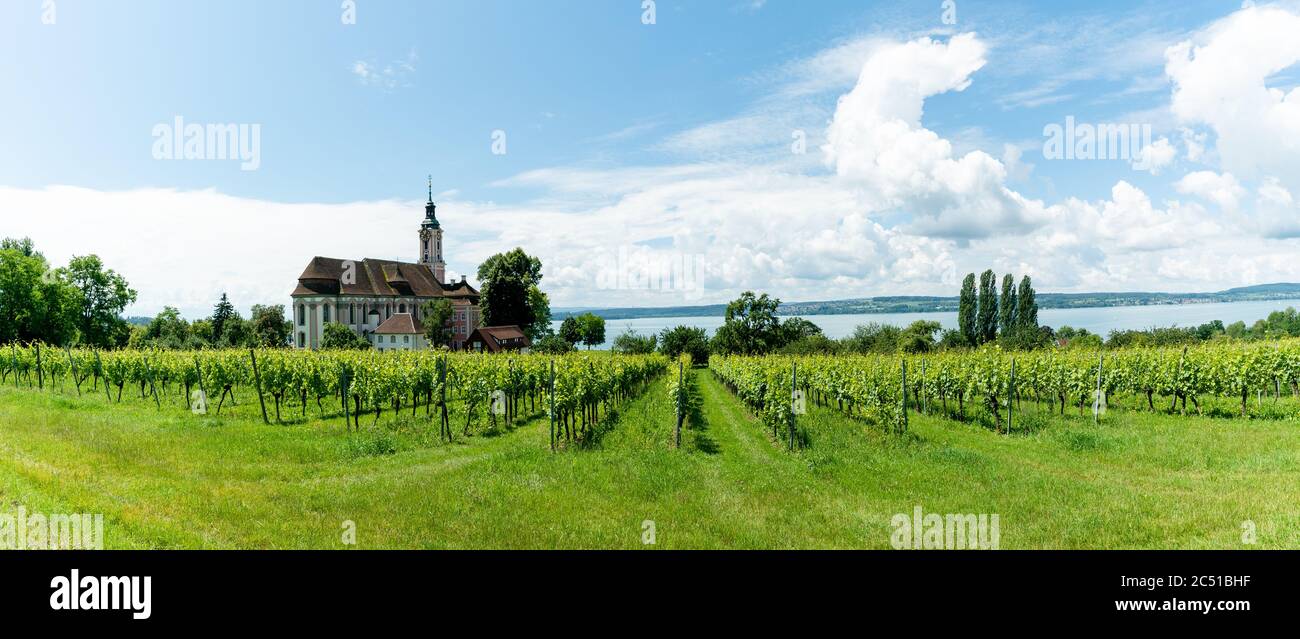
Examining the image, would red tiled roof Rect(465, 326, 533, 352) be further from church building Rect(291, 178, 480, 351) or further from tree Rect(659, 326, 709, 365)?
tree Rect(659, 326, 709, 365)

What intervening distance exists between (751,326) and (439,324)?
102ft

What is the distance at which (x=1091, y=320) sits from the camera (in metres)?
102

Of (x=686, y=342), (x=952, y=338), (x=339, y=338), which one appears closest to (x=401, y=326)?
(x=339, y=338)

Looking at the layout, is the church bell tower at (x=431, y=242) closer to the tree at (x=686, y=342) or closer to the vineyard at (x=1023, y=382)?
the tree at (x=686, y=342)

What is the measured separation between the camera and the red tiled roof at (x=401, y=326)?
60.4m

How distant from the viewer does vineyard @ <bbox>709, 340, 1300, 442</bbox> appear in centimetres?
1698

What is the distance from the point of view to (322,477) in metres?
10.9

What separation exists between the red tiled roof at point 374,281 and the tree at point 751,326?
116ft

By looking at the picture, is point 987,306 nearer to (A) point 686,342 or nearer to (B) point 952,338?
(B) point 952,338

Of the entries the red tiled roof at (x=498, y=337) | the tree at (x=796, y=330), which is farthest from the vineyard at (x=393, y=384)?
the red tiled roof at (x=498, y=337)

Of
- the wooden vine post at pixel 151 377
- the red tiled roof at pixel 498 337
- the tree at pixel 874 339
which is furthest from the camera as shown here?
the red tiled roof at pixel 498 337

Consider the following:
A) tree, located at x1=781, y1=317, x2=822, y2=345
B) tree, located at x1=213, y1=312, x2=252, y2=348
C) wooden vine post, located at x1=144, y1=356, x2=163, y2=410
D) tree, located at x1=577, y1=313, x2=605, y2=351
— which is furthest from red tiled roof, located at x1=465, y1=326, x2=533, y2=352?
wooden vine post, located at x1=144, y1=356, x2=163, y2=410
